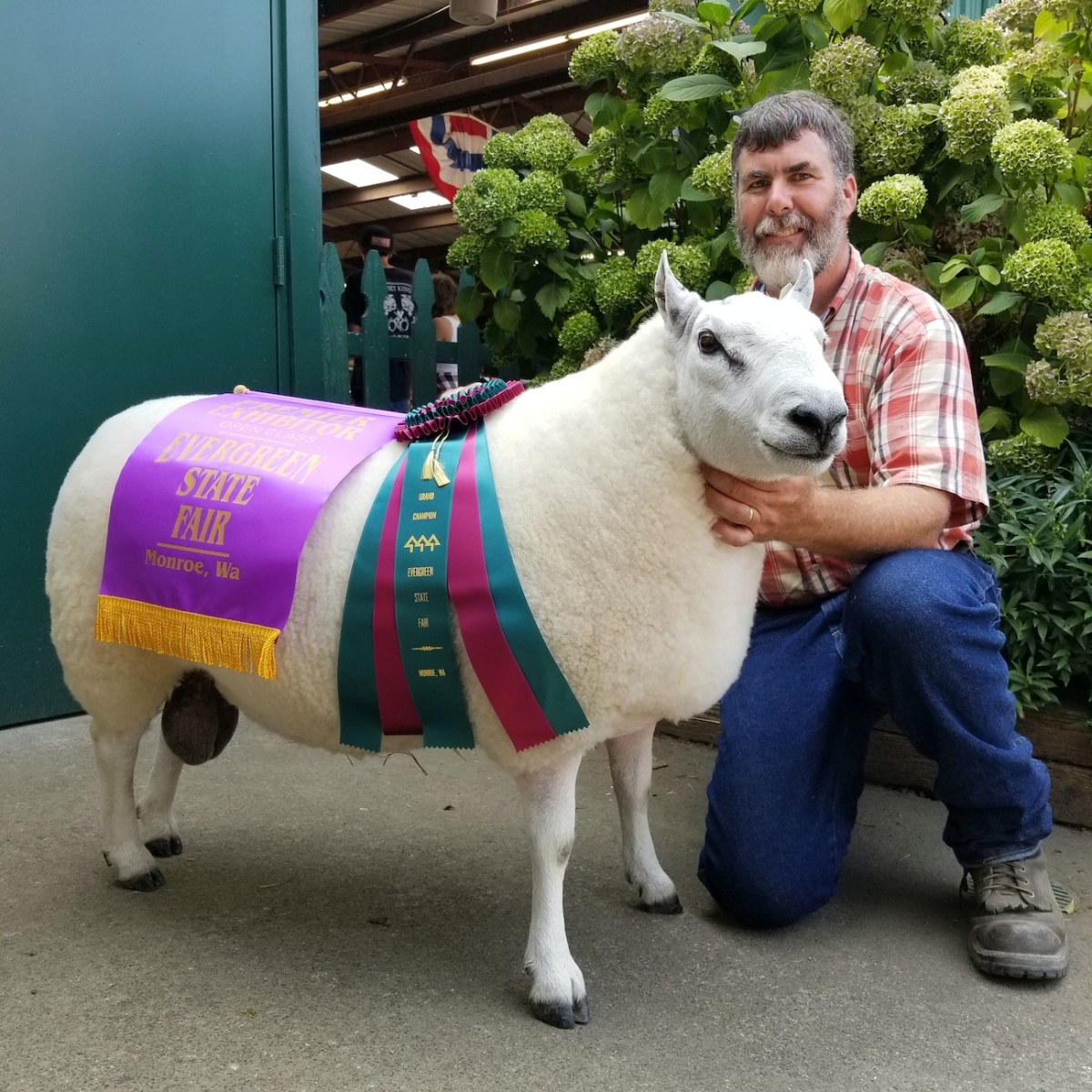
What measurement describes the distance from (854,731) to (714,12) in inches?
93.0

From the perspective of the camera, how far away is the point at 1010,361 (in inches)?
117

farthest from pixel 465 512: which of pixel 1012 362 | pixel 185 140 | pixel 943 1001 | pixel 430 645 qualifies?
pixel 185 140

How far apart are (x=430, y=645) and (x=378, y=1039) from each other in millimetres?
669

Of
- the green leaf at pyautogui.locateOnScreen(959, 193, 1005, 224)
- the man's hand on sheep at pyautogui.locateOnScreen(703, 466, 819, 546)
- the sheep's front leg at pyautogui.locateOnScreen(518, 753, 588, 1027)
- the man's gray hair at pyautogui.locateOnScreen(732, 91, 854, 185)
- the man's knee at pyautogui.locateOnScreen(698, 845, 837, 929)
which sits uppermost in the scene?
the man's gray hair at pyautogui.locateOnScreen(732, 91, 854, 185)

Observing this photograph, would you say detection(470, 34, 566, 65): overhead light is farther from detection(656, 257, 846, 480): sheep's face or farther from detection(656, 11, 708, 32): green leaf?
detection(656, 257, 846, 480): sheep's face

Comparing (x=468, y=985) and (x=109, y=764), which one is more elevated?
(x=109, y=764)

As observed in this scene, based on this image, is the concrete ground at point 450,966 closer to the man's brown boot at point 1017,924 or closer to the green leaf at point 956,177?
the man's brown boot at point 1017,924

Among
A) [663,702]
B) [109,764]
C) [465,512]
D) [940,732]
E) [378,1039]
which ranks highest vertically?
[465,512]

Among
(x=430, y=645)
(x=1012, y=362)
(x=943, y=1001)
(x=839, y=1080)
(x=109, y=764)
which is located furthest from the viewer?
(x=1012, y=362)

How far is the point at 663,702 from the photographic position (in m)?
1.87

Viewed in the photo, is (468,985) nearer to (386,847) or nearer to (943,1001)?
(386,847)

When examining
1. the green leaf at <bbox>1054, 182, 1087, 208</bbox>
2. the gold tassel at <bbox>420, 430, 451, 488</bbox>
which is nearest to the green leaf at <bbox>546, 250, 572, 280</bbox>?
the green leaf at <bbox>1054, 182, 1087, 208</bbox>

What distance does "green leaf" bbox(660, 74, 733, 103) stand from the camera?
326 centimetres

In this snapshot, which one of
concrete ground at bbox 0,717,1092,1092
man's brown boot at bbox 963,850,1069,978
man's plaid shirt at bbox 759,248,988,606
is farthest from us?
man's plaid shirt at bbox 759,248,988,606
